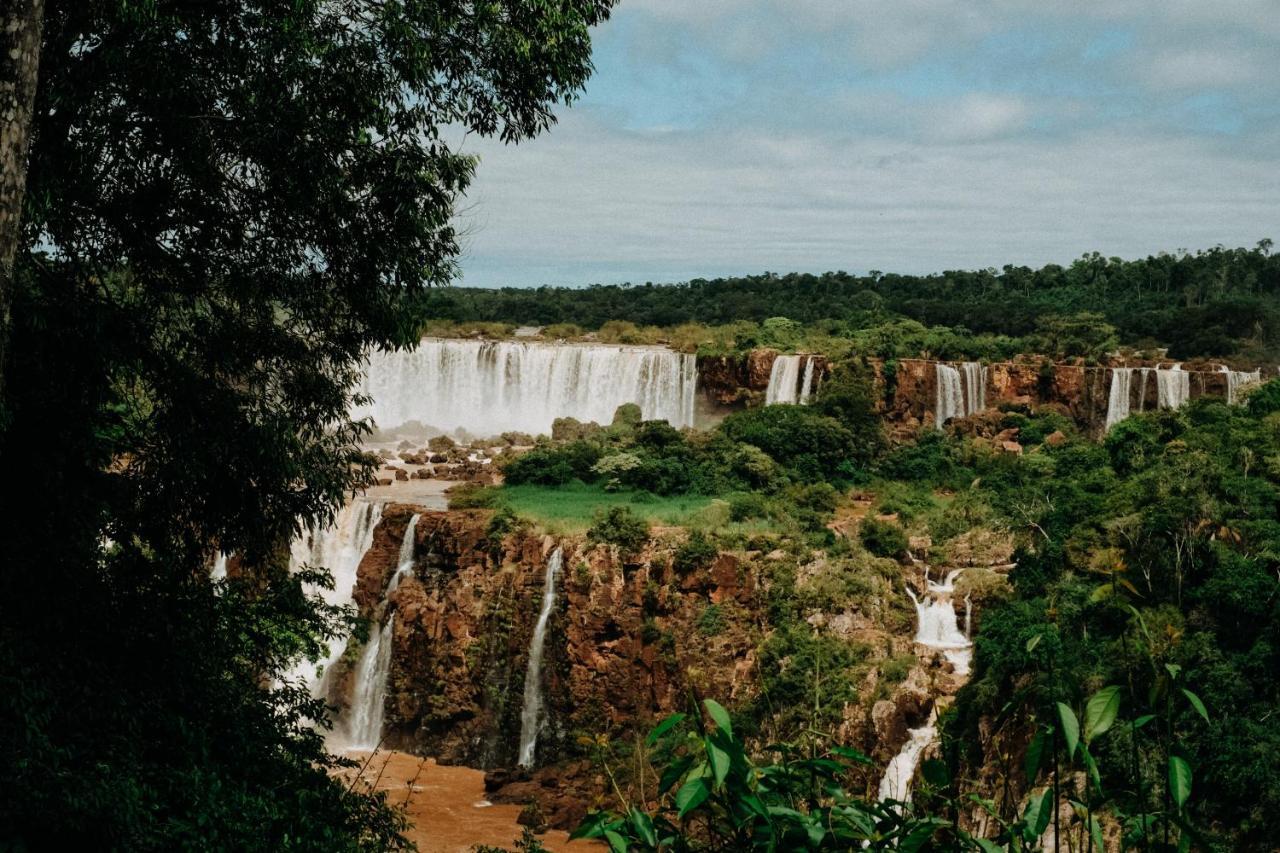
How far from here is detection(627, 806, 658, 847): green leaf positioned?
7.04 feet

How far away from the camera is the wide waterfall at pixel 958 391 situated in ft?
118

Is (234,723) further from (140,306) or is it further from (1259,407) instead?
(1259,407)

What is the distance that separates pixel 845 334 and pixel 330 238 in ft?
116

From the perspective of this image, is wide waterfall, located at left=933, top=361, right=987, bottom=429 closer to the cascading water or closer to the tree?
the cascading water

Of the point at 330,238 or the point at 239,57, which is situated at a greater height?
the point at 239,57

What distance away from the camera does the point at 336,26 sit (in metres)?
8.51

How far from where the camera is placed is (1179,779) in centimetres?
211

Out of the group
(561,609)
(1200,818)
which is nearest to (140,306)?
(1200,818)

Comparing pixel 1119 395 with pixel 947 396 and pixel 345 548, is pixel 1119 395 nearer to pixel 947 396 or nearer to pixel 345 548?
pixel 947 396

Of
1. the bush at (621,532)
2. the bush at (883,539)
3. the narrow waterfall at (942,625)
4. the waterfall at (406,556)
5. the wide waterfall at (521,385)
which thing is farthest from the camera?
the wide waterfall at (521,385)

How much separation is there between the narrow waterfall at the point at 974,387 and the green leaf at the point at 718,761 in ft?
117

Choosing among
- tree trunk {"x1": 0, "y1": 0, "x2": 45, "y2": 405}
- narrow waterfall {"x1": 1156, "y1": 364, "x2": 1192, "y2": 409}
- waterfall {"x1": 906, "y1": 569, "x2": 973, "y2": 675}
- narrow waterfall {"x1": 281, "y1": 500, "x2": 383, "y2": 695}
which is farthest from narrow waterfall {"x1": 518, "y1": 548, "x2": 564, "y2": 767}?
narrow waterfall {"x1": 1156, "y1": 364, "x2": 1192, "y2": 409}

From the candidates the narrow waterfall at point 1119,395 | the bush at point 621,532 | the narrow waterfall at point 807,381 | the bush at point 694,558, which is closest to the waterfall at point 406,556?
the bush at point 621,532

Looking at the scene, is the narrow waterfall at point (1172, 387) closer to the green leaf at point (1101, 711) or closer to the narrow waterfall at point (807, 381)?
the narrow waterfall at point (807, 381)
